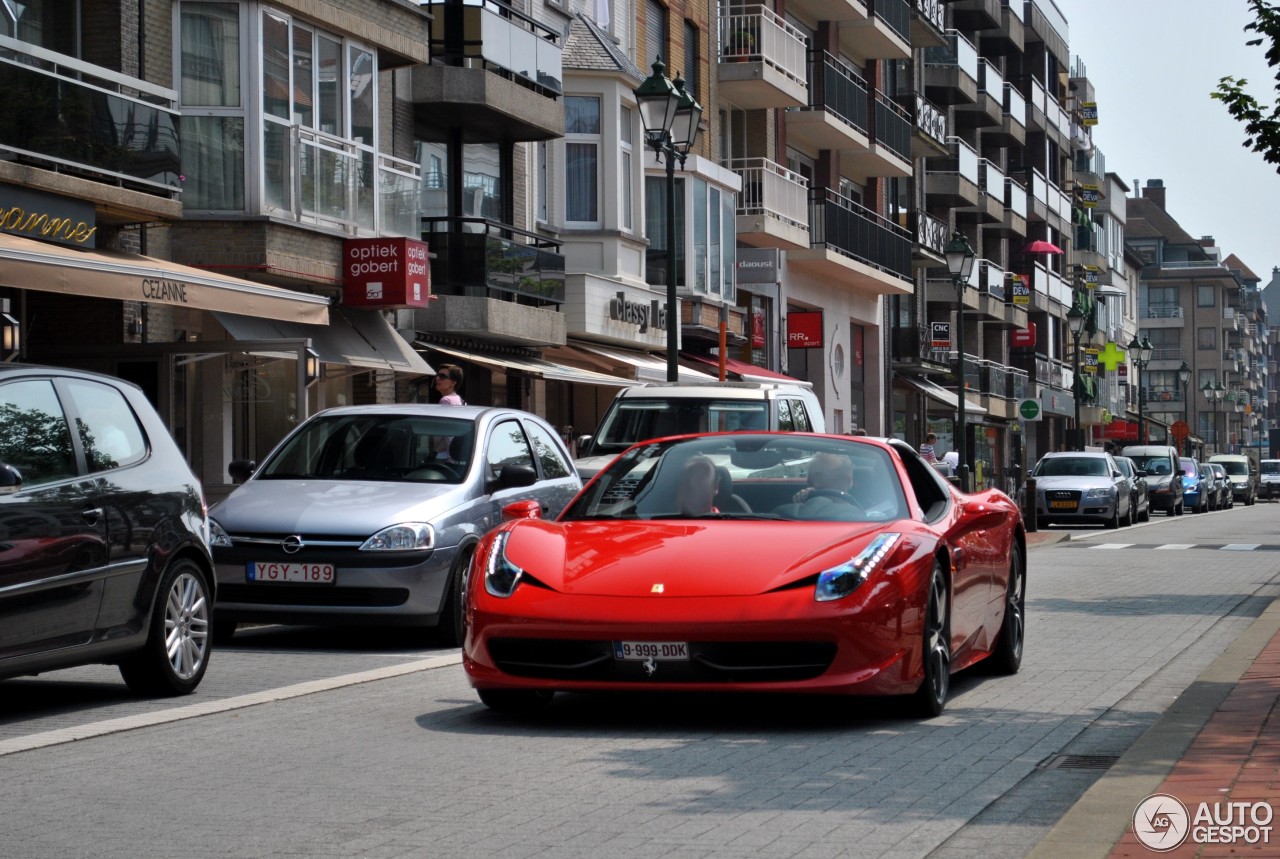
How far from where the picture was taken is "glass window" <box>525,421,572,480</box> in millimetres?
15289

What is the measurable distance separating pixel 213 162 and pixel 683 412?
657 centimetres

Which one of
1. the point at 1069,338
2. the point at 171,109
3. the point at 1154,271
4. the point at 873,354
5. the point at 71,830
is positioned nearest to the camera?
the point at 71,830

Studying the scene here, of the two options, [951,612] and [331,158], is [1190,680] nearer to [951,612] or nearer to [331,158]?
[951,612]

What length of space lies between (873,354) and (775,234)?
37.0ft

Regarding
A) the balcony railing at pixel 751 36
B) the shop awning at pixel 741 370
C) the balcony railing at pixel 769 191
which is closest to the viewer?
the shop awning at pixel 741 370

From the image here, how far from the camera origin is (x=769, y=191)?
42.8 meters

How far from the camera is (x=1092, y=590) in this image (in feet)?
63.6

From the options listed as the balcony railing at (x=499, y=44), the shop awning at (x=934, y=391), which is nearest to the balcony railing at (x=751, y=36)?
the balcony railing at (x=499, y=44)

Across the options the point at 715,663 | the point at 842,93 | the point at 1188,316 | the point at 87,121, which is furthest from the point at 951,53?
the point at 1188,316

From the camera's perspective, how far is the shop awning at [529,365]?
27906mm

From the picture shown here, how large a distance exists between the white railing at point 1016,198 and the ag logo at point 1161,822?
6696cm

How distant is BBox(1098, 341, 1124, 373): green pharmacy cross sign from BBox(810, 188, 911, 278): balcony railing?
4480 centimetres

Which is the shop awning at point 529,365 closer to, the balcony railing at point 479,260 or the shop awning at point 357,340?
the balcony railing at point 479,260

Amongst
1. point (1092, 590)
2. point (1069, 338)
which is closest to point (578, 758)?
point (1092, 590)
